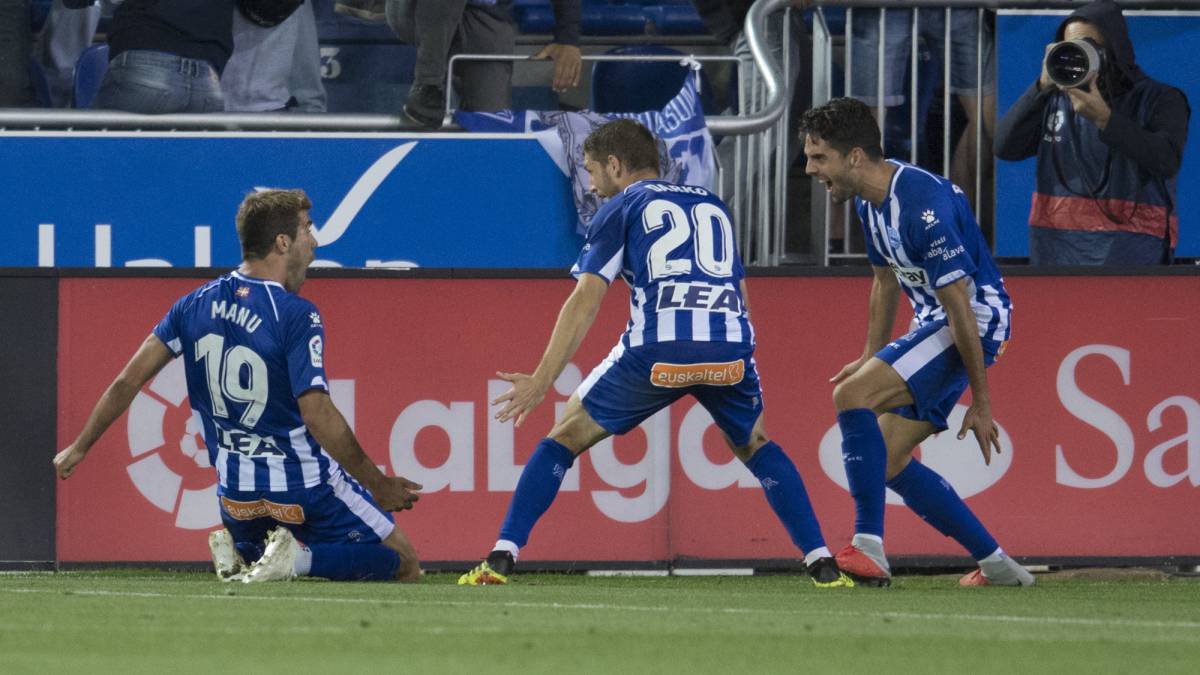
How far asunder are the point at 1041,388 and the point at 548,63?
12.0ft

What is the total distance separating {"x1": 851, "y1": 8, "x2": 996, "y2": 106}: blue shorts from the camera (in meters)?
9.94

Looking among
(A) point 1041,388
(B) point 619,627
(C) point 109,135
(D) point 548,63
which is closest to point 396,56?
(D) point 548,63

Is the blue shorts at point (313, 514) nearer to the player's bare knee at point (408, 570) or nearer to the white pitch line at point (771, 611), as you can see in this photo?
the player's bare knee at point (408, 570)

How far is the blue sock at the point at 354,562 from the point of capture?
295 inches

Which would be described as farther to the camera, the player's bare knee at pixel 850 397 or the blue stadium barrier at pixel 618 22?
the blue stadium barrier at pixel 618 22

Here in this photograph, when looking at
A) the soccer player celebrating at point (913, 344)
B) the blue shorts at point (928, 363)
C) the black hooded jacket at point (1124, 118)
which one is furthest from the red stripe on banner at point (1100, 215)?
the blue shorts at point (928, 363)

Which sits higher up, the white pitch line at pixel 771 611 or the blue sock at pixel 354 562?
the white pitch line at pixel 771 611

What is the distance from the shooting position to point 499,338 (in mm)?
8898

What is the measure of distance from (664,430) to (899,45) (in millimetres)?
2505

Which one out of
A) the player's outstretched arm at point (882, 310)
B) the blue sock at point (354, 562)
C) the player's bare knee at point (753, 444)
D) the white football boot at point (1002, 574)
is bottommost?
the white football boot at point (1002, 574)

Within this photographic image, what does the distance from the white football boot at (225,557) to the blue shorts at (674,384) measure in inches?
55.7

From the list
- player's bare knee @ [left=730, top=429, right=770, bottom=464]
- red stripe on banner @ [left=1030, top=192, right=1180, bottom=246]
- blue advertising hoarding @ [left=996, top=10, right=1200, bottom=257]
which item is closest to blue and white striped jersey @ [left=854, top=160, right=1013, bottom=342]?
player's bare knee @ [left=730, top=429, right=770, bottom=464]

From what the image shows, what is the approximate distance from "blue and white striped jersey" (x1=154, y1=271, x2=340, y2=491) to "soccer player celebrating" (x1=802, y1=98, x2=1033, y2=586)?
80.5 inches

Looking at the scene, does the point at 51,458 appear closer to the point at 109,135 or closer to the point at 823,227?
the point at 109,135
